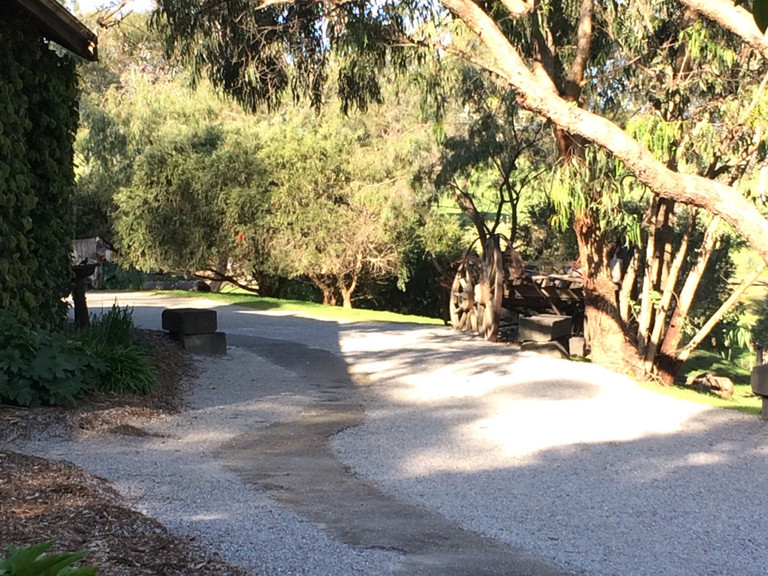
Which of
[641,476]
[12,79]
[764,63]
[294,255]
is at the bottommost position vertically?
[641,476]

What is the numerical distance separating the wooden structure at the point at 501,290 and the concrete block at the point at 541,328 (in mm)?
631

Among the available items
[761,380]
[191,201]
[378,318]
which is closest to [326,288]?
[191,201]

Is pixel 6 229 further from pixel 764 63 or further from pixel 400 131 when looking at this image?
pixel 400 131

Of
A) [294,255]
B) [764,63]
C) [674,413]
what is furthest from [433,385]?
Answer: [294,255]

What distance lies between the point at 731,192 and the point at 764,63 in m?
5.25

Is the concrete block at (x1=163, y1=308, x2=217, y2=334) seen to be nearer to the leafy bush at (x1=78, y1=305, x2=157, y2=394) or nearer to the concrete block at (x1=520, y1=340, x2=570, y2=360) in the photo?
the leafy bush at (x1=78, y1=305, x2=157, y2=394)

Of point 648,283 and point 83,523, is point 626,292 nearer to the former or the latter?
point 648,283

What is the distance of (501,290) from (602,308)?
187 centimetres

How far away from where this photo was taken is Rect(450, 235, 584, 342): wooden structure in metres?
17.0

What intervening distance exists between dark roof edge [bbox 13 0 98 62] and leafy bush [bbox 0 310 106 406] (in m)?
2.87

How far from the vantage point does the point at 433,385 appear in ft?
36.5

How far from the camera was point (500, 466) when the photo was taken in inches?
278

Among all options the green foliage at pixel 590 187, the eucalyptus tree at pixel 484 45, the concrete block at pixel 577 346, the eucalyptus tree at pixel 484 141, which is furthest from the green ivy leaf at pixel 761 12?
the concrete block at pixel 577 346

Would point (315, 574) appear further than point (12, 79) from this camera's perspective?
No
